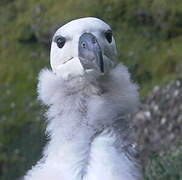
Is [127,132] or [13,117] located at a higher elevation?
[127,132]

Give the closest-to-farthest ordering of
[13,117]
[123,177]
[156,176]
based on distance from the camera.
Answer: [123,177], [156,176], [13,117]

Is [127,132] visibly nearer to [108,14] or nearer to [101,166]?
[101,166]

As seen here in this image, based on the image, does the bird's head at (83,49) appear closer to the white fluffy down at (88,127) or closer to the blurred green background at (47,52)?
the white fluffy down at (88,127)

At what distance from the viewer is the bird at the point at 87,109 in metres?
3.64

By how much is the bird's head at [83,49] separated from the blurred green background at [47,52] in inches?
140

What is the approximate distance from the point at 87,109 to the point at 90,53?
0.91 ft

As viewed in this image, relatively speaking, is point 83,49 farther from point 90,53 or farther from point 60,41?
point 60,41

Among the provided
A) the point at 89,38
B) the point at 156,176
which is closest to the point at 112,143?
the point at 89,38

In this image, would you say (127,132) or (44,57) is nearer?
(127,132)

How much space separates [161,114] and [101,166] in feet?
11.9

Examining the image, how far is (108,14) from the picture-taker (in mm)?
8391

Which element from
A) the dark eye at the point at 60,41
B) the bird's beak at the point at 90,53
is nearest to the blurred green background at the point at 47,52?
the dark eye at the point at 60,41

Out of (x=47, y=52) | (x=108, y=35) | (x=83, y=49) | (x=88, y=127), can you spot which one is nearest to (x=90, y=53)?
(x=83, y=49)

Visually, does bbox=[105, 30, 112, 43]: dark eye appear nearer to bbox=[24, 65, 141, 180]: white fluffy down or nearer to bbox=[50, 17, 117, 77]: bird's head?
bbox=[50, 17, 117, 77]: bird's head
